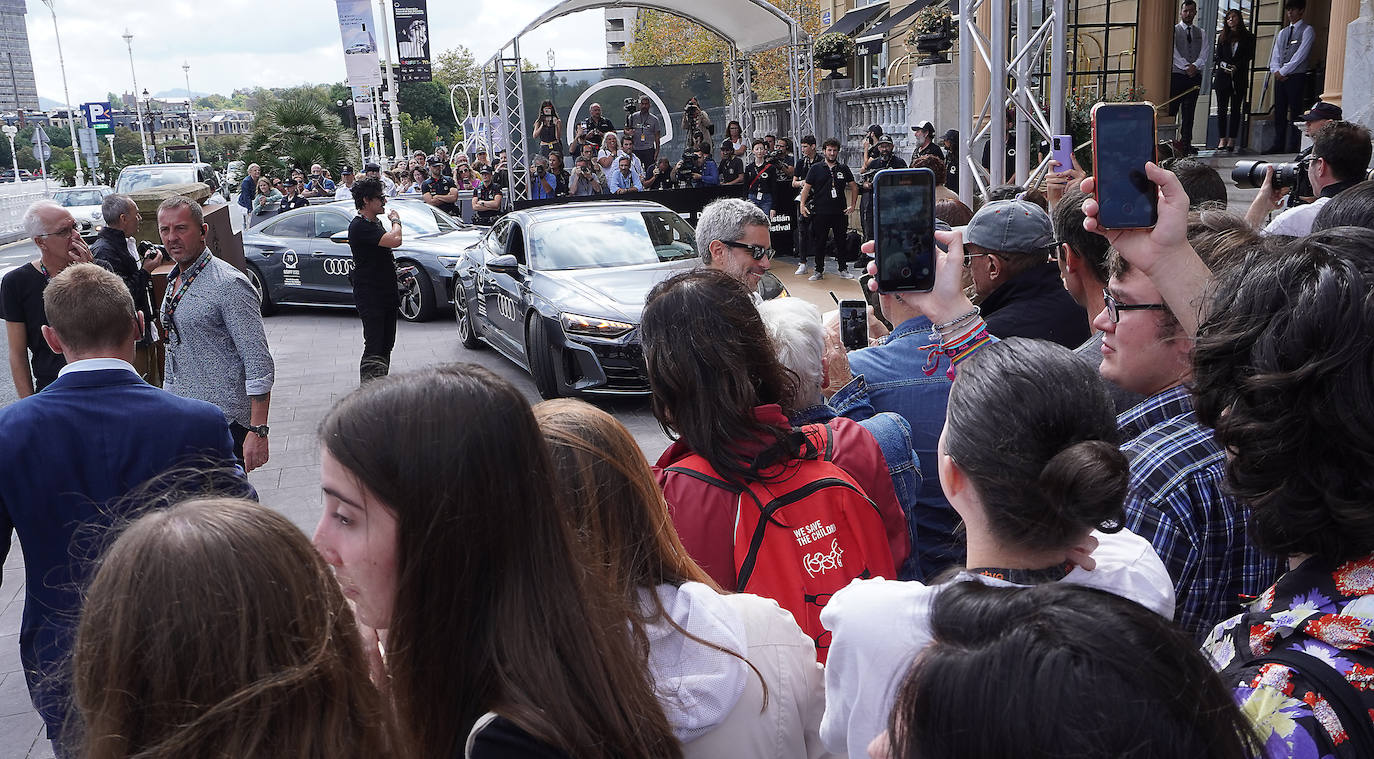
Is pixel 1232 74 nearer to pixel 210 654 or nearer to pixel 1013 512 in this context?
pixel 1013 512

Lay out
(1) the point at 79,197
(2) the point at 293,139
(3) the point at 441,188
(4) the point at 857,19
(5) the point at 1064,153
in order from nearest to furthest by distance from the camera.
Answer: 1. (5) the point at 1064,153
2. (3) the point at 441,188
3. (4) the point at 857,19
4. (1) the point at 79,197
5. (2) the point at 293,139

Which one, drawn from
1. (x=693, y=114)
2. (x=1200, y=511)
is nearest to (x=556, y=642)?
(x=1200, y=511)

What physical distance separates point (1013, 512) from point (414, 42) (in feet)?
116

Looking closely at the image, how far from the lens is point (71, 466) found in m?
3.04

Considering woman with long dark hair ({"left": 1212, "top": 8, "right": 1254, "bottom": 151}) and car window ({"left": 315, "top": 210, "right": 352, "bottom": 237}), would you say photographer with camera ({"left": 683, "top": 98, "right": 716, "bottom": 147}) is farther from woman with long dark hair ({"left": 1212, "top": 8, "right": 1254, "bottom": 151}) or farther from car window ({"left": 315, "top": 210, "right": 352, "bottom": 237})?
woman with long dark hair ({"left": 1212, "top": 8, "right": 1254, "bottom": 151})

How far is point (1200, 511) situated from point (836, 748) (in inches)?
35.3

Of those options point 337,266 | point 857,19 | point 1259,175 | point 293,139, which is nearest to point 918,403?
point 1259,175

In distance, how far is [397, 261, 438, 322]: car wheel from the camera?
13.6 metres

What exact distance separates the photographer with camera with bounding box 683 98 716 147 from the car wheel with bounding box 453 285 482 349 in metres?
9.33

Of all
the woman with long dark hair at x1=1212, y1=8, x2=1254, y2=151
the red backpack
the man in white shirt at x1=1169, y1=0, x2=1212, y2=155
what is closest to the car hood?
the red backpack

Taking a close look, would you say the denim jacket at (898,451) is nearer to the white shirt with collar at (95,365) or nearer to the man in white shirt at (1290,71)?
the white shirt with collar at (95,365)

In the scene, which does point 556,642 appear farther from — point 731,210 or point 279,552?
point 731,210

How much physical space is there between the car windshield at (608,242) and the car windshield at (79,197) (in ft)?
108

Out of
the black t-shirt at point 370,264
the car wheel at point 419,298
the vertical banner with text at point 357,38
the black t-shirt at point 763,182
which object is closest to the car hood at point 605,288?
the black t-shirt at point 370,264
